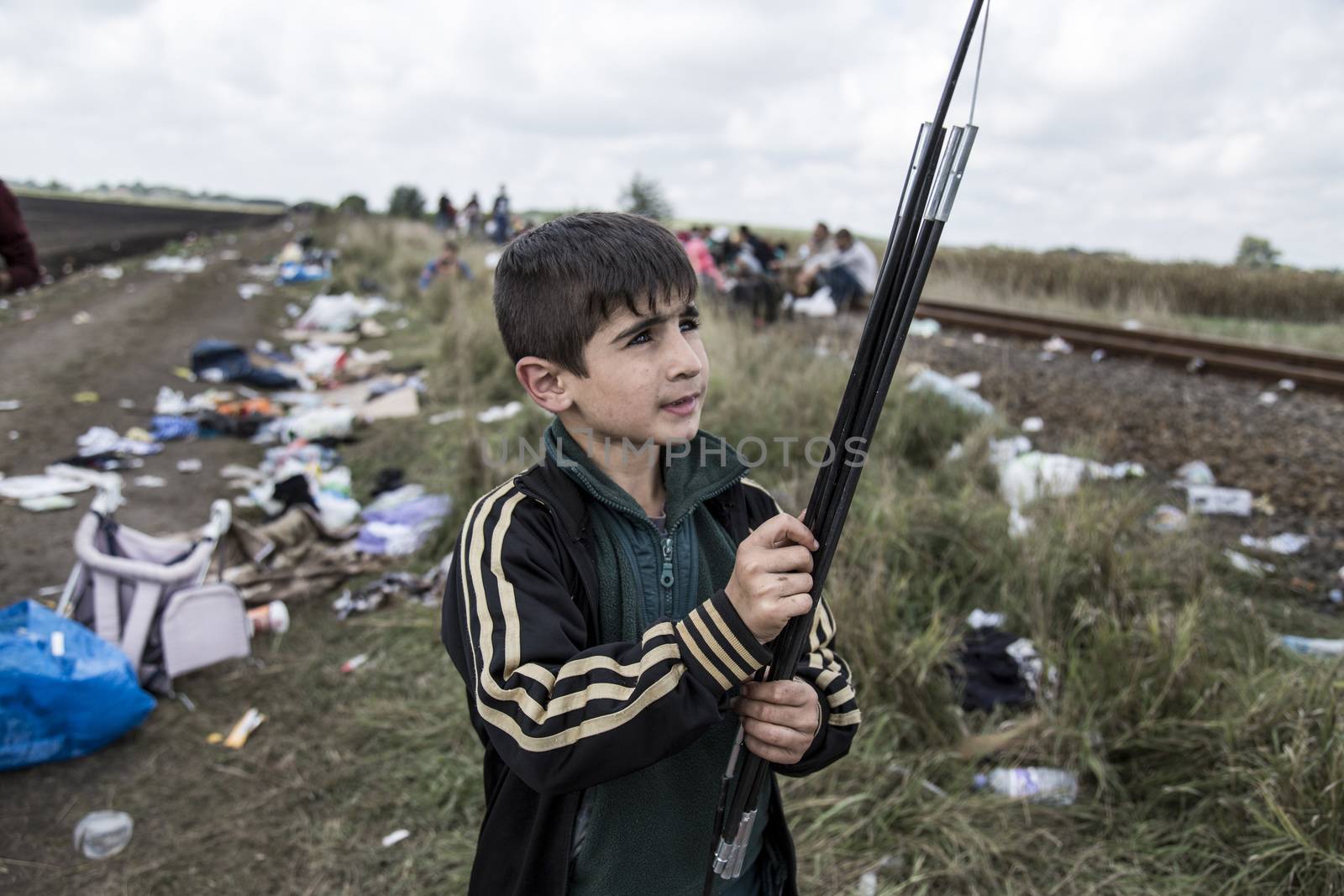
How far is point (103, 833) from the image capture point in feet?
9.37

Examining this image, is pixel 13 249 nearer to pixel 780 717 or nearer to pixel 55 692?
pixel 55 692

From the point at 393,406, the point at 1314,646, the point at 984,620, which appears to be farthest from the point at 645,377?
the point at 393,406

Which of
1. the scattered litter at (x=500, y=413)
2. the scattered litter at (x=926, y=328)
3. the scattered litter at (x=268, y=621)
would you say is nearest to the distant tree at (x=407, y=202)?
the scattered litter at (x=926, y=328)

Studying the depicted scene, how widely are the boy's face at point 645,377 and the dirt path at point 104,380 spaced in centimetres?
440

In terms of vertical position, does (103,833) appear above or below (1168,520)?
below

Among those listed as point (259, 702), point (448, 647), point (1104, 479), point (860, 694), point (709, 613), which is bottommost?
point (259, 702)

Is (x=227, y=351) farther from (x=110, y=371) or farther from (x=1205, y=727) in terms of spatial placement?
(x=1205, y=727)

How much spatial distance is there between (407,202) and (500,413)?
2877 cm

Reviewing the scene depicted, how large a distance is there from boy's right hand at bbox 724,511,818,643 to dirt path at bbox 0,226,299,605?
15.3 feet

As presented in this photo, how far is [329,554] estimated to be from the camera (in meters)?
4.63

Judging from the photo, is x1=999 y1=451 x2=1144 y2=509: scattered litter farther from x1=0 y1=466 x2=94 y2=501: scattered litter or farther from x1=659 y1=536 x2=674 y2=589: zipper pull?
x1=0 y1=466 x2=94 y2=501: scattered litter

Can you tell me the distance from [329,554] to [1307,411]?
6470 millimetres

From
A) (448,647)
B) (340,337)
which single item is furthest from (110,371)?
(448,647)

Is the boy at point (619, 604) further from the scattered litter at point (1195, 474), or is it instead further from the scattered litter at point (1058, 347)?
the scattered litter at point (1058, 347)
